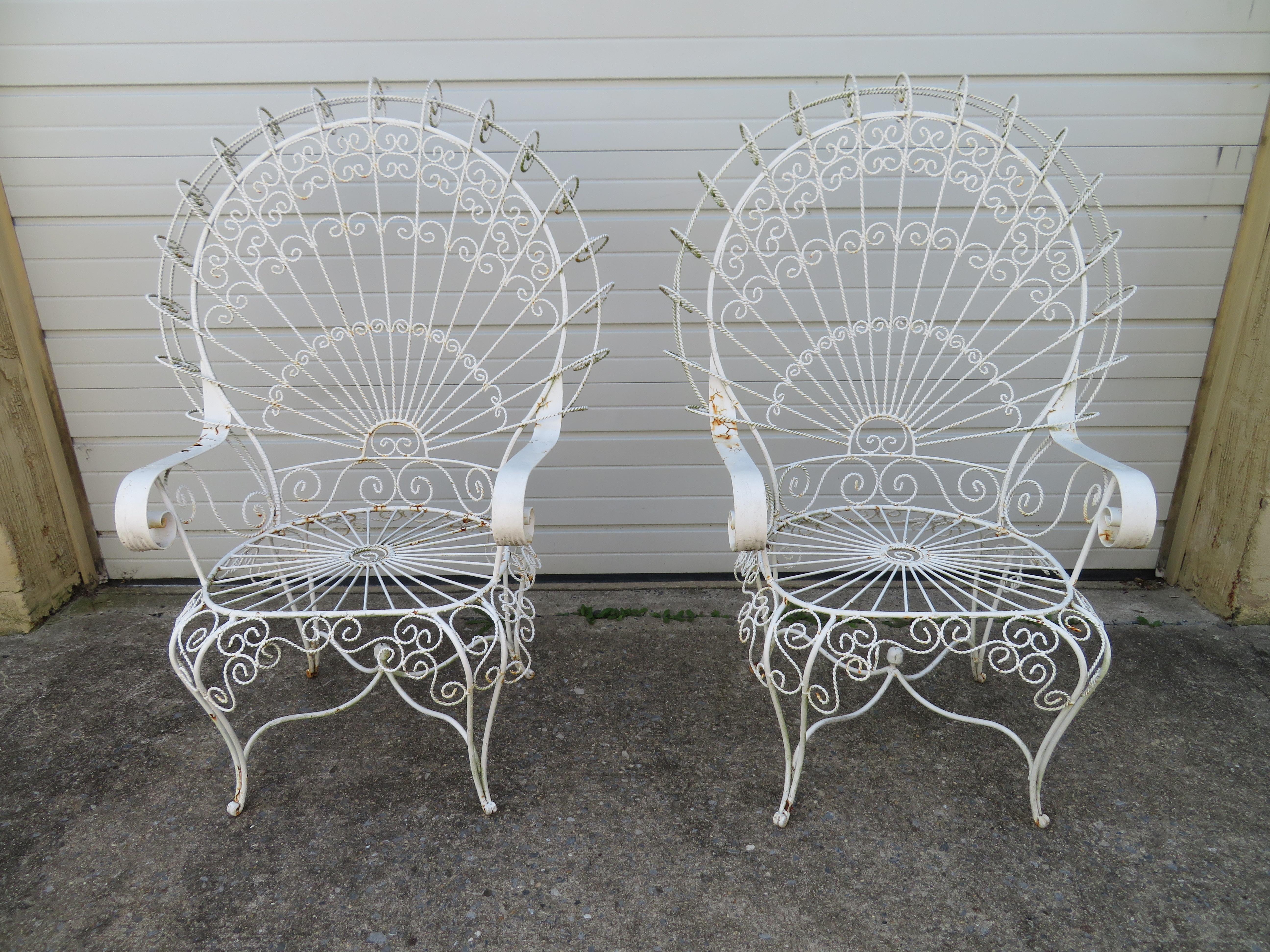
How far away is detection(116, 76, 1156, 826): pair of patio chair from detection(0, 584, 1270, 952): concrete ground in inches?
4.0

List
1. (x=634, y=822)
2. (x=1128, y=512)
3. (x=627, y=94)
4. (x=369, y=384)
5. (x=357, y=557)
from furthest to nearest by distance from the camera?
Result: (x=627, y=94), (x=369, y=384), (x=357, y=557), (x=634, y=822), (x=1128, y=512)

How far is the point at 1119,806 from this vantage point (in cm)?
169

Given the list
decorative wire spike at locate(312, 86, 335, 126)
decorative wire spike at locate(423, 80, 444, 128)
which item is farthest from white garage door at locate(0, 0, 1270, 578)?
decorative wire spike at locate(312, 86, 335, 126)

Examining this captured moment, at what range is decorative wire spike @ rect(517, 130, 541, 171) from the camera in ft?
5.83

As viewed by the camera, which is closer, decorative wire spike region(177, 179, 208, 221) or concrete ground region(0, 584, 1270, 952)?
concrete ground region(0, 584, 1270, 952)

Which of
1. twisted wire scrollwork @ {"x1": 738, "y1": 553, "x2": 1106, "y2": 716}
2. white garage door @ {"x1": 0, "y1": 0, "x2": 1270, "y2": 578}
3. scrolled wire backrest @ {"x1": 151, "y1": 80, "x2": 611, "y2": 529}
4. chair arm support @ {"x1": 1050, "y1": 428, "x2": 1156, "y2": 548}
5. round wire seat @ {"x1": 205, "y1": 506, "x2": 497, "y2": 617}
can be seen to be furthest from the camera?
white garage door @ {"x1": 0, "y1": 0, "x2": 1270, "y2": 578}

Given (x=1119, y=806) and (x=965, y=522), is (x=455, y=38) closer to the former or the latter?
(x=965, y=522)

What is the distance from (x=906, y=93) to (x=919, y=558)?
1091mm

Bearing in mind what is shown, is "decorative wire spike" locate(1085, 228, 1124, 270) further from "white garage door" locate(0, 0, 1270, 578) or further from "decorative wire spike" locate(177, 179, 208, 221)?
"decorative wire spike" locate(177, 179, 208, 221)

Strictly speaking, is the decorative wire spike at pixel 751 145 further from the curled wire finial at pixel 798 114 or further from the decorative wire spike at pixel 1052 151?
the decorative wire spike at pixel 1052 151

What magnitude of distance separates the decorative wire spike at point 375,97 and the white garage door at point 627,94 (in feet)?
0.82

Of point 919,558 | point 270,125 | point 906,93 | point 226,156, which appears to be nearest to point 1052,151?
point 906,93

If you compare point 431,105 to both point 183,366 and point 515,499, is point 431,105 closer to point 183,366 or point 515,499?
point 183,366

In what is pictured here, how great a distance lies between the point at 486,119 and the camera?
179 cm
